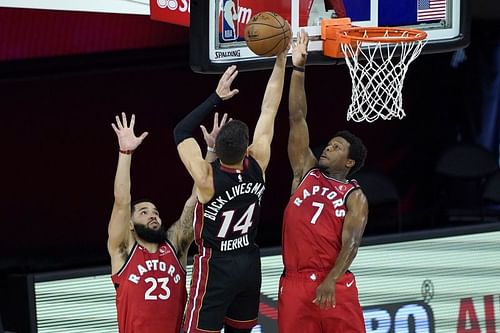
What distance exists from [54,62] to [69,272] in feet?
8.34

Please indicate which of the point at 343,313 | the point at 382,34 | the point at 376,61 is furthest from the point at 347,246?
the point at 376,61

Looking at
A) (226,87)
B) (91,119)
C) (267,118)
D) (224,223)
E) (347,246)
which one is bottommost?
(347,246)

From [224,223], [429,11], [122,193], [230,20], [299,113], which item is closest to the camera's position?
[224,223]

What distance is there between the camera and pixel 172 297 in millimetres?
7020

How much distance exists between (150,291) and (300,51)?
4.87ft

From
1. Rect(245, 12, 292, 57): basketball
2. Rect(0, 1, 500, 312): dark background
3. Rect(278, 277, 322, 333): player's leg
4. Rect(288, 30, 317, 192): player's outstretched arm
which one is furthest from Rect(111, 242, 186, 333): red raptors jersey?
Rect(0, 1, 500, 312): dark background

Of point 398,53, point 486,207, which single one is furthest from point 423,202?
point 398,53

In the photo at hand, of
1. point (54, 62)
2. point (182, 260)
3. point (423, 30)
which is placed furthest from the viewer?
point (54, 62)

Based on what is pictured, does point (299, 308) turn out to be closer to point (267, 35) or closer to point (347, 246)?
point (347, 246)

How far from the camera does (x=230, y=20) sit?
7453 mm

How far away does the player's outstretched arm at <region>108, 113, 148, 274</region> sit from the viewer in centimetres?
686

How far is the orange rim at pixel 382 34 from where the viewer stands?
24.3ft

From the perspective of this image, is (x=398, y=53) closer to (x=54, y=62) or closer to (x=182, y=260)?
(x=182, y=260)

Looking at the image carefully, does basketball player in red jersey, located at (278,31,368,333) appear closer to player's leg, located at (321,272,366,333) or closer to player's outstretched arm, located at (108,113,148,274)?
player's leg, located at (321,272,366,333)
